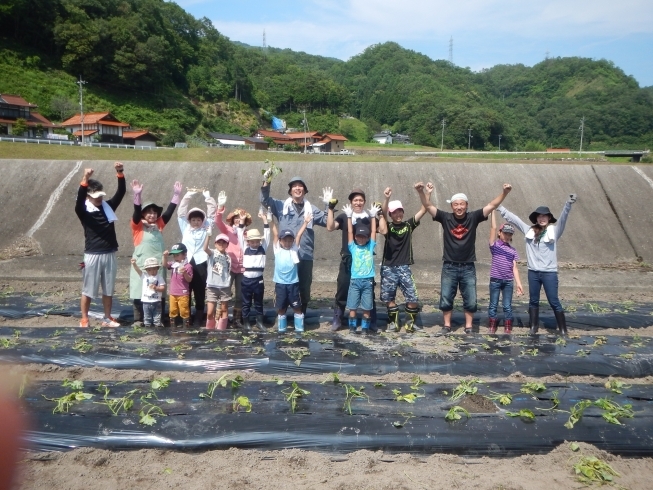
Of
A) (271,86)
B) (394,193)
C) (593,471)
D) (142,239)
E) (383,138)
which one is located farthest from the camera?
(271,86)

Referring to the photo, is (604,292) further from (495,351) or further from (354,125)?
(354,125)

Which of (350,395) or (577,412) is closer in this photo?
(577,412)

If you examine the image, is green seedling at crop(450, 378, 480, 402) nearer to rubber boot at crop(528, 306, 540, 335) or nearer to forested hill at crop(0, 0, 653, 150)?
rubber boot at crop(528, 306, 540, 335)

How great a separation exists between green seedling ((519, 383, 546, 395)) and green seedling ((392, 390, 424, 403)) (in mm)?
1016

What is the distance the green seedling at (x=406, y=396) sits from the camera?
15.8 ft

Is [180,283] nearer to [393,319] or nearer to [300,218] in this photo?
[300,218]

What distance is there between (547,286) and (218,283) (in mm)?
Answer: 4434

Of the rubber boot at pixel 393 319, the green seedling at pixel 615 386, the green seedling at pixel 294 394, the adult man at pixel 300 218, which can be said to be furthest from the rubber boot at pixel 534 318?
the green seedling at pixel 294 394

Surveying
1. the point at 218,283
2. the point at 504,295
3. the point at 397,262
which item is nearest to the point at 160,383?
the point at 218,283

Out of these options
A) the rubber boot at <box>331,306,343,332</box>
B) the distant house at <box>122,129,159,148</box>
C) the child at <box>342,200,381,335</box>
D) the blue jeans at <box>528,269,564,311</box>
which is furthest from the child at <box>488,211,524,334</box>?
the distant house at <box>122,129,159,148</box>

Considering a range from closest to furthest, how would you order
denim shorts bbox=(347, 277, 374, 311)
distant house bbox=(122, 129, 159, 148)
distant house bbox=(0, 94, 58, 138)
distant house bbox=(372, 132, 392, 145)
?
denim shorts bbox=(347, 277, 374, 311) < distant house bbox=(0, 94, 58, 138) < distant house bbox=(122, 129, 159, 148) < distant house bbox=(372, 132, 392, 145)

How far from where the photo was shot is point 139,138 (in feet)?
157

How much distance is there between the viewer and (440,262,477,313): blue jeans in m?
7.24

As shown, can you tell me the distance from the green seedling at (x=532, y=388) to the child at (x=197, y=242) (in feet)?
14.5
